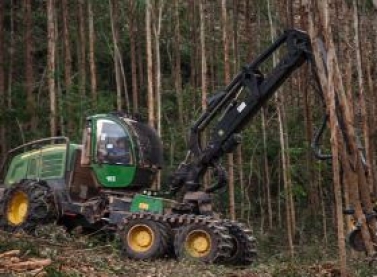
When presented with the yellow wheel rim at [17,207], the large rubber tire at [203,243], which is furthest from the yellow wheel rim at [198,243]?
the yellow wheel rim at [17,207]

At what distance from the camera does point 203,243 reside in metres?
9.99

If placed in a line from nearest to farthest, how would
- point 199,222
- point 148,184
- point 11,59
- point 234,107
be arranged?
point 199,222
point 234,107
point 148,184
point 11,59

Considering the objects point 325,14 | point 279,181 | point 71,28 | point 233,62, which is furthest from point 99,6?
point 325,14

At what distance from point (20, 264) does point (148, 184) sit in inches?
194

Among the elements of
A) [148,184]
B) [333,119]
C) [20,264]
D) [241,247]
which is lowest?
[241,247]

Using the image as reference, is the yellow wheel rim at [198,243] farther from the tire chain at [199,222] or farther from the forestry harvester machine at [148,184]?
the tire chain at [199,222]

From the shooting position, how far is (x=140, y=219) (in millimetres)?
10430

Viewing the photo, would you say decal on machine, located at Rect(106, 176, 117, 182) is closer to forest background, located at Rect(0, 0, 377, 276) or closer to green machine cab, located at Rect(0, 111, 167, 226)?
green machine cab, located at Rect(0, 111, 167, 226)

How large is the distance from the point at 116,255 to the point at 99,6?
54.8 feet

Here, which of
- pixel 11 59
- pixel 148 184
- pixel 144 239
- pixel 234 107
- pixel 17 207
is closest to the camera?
pixel 144 239

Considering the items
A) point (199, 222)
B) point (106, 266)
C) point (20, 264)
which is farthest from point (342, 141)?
point (20, 264)

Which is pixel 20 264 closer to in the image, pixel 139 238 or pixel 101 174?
pixel 139 238

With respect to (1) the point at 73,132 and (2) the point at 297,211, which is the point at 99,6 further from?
(2) the point at 297,211

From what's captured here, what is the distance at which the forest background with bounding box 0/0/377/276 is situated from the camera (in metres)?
17.8
